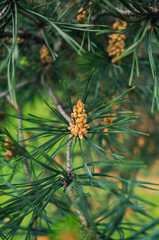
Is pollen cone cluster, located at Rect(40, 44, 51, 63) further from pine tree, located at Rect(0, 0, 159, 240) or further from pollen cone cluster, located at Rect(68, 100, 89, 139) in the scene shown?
pollen cone cluster, located at Rect(68, 100, 89, 139)

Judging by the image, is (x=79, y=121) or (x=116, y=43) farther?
(x=116, y=43)

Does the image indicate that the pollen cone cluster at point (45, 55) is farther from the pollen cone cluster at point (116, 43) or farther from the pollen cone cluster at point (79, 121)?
the pollen cone cluster at point (79, 121)

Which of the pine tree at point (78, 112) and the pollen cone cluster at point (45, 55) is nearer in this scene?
the pine tree at point (78, 112)

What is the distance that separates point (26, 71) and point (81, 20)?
0.24 m

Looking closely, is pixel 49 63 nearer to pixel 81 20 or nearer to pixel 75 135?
pixel 81 20

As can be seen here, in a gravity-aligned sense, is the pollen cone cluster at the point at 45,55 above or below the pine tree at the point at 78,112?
above

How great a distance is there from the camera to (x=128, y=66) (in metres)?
0.46

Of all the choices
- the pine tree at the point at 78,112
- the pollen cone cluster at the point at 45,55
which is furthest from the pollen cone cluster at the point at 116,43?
the pollen cone cluster at the point at 45,55

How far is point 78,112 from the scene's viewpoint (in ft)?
0.90

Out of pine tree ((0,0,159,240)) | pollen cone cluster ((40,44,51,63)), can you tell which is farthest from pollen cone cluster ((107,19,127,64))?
pollen cone cluster ((40,44,51,63))

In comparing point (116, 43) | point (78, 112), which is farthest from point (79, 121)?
point (116, 43)

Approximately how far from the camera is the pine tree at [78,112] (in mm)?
224

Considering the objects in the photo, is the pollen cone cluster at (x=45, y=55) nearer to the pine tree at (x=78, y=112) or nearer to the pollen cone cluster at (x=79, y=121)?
the pine tree at (x=78, y=112)

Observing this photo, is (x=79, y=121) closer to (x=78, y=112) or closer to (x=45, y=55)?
(x=78, y=112)
